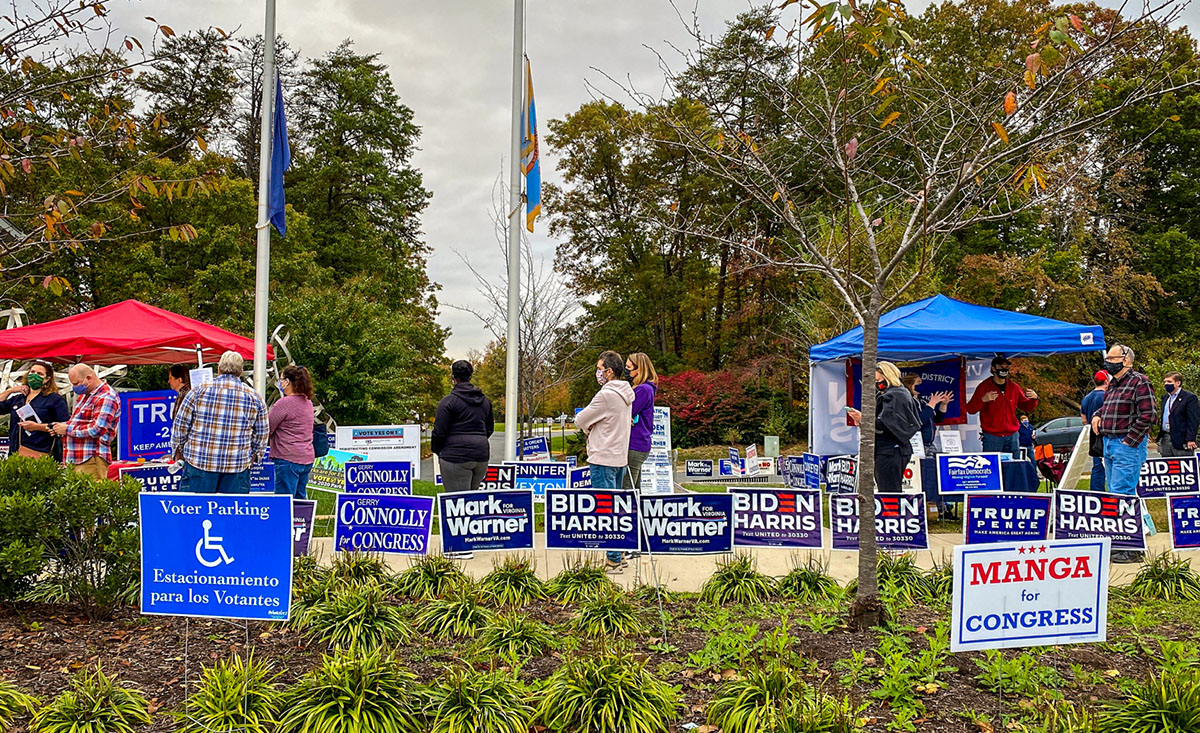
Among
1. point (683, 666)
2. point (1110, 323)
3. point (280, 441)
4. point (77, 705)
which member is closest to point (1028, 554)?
point (683, 666)

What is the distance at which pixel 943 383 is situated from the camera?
11219 millimetres

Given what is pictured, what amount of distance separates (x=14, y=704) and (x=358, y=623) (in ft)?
5.32

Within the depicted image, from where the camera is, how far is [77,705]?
3.61 m

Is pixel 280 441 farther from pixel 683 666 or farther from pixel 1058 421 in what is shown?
pixel 1058 421

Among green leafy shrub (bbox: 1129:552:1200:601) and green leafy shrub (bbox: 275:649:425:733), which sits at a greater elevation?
green leafy shrub (bbox: 1129:552:1200:601)

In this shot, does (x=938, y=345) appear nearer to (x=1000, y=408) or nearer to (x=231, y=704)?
(x=1000, y=408)

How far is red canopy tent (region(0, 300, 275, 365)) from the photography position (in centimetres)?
976

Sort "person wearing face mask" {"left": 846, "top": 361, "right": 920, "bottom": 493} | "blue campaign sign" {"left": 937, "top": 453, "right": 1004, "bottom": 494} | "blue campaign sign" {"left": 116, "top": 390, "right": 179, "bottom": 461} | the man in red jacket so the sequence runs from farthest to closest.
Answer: the man in red jacket
"blue campaign sign" {"left": 116, "top": 390, "right": 179, "bottom": 461}
"blue campaign sign" {"left": 937, "top": 453, "right": 1004, "bottom": 494}
"person wearing face mask" {"left": 846, "top": 361, "right": 920, "bottom": 493}

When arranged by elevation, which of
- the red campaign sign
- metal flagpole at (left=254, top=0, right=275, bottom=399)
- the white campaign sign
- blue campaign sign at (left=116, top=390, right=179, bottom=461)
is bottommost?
the white campaign sign

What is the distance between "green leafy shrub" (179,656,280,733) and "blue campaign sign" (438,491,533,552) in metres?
1.98

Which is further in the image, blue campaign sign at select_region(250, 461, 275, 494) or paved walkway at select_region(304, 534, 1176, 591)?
blue campaign sign at select_region(250, 461, 275, 494)

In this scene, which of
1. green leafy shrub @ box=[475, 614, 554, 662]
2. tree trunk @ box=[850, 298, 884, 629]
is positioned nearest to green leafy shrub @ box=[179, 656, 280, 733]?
green leafy shrub @ box=[475, 614, 554, 662]

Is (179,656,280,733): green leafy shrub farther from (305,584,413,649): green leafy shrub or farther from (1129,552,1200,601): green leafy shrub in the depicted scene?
(1129,552,1200,601): green leafy shrub

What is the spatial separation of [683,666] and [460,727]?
1331mm
